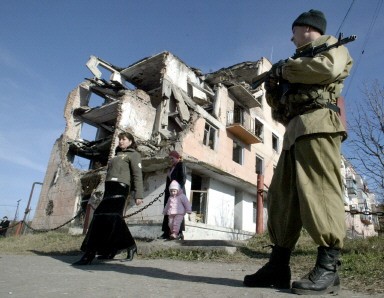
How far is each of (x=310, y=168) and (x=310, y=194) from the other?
0.19m

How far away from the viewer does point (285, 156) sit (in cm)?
246

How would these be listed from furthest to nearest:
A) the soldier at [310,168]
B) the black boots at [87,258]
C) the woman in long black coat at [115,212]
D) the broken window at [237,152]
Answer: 1. the broken window at [237,152]
2. the woman in long black coat at [115,212]
3. the black boots at [87,258]
4. the soldier at [310,168]

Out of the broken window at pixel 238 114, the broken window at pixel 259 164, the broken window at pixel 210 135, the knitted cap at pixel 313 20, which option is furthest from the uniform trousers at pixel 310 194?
the broken window at pixel 259 164

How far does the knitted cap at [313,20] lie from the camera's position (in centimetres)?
254

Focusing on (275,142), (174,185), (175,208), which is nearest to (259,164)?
(275,142)

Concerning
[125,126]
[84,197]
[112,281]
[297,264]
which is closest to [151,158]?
[125,126]

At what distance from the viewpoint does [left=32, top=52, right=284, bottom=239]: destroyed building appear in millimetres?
15656

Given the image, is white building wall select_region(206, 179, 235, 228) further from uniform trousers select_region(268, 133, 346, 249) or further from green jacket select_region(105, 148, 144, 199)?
uniform trousers select_region(268, 133, 346, 249)

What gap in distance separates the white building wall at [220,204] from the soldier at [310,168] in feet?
46.3

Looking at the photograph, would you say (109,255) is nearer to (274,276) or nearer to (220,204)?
(274,276)

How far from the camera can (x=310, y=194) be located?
82.8 inches

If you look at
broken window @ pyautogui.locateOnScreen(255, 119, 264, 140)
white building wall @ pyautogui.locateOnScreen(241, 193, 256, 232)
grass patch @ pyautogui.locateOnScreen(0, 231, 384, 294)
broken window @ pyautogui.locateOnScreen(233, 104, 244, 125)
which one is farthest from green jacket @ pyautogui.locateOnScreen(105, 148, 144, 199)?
broken window @ pyautogui.locateOnScreen(255, 119, 264, 140)

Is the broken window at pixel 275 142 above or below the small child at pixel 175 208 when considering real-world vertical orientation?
above

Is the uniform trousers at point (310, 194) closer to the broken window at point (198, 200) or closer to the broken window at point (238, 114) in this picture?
the broken window at point (198, 200)
